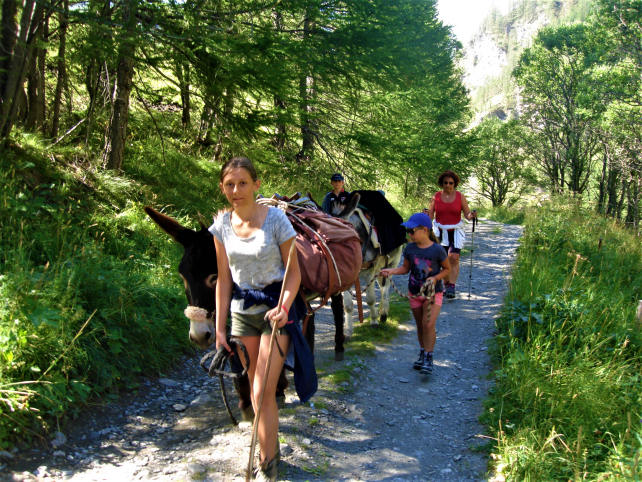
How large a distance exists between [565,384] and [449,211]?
12.5ft

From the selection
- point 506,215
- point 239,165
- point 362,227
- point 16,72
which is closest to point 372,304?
point 362,227

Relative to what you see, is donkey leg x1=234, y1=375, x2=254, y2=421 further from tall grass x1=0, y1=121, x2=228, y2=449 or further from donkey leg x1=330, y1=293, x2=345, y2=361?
donkey leg x1=330, y1=293, x2=345, y2=361

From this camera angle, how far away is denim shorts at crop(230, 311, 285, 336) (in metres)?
2.87

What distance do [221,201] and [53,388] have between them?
6.12 metres

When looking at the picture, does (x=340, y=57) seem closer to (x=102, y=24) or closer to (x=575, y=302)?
(x=102, y=24)

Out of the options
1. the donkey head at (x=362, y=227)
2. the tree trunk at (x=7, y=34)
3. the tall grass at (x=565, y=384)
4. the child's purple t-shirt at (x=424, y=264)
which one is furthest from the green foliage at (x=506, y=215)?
the tree trunk at (x=7, y=34)

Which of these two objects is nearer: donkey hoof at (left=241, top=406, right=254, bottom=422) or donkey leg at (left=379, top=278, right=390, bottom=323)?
donkey hoof at (left=241, top=406, right=254, bottom=422)

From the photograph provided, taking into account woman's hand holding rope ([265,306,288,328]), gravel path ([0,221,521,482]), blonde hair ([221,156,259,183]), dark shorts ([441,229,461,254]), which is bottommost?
gravel path ([0,221,521,482])

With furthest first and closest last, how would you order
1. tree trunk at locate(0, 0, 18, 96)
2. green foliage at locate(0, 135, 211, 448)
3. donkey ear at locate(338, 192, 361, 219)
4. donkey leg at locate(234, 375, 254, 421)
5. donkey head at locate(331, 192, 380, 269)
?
donkey head at locate(331, 192, 380, 269), tree trunk at locate(0, 0, 18, 96), donkey ear at locate(338, 192, 361, 219), donkey leg at locate(234, 375, 254, 421), green foliage at locate(0, 135, 211, 448)

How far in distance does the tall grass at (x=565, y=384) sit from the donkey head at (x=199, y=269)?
230 centimetres

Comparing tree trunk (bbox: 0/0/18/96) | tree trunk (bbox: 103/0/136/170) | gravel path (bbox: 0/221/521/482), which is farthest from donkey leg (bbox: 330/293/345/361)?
tree trunk (bbox: 0/0/18/96)

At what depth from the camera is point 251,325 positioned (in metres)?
2.92

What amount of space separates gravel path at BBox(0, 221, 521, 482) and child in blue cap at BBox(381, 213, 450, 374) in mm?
427

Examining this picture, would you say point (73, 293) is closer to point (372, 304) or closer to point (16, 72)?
point (16, 72)
